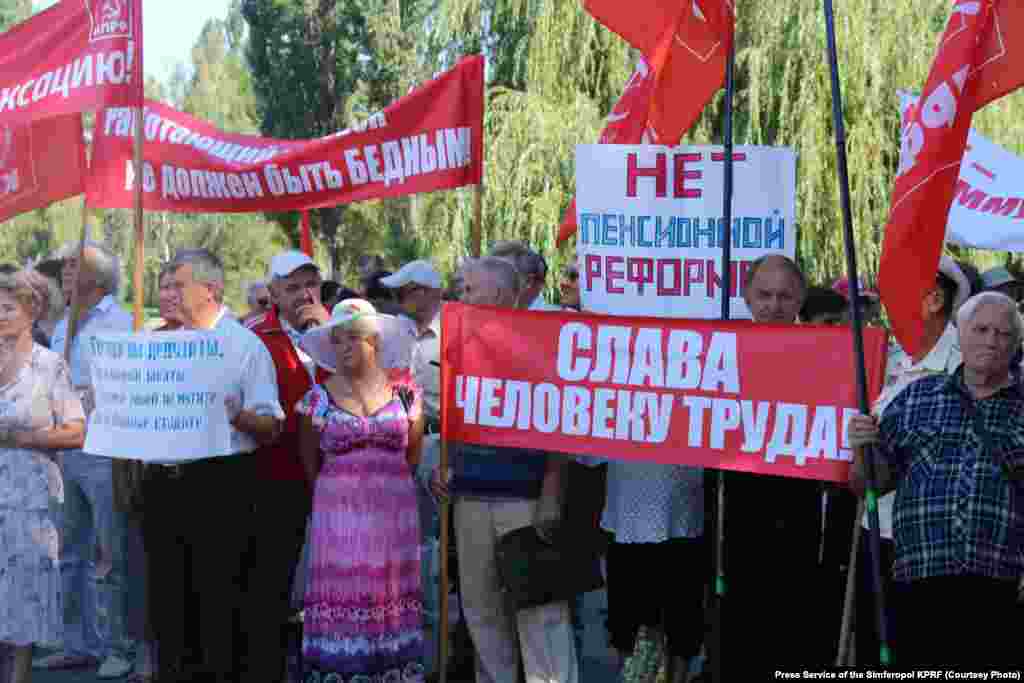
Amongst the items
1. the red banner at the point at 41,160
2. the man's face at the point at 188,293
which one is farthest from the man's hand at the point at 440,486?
the red banner at the point at 41,160

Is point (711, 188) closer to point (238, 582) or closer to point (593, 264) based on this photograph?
point (593, 264)

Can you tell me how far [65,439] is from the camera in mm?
6281

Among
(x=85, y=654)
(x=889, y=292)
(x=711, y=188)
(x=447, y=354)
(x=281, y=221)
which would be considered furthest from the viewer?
(x=281, y=221)

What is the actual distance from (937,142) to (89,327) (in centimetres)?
434

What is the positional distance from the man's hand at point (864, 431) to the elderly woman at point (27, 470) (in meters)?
3.16

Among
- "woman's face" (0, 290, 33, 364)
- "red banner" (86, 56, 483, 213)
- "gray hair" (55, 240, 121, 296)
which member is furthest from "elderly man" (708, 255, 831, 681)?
"gray hair" (55, 240, 121, 296)

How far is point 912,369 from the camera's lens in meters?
5.54

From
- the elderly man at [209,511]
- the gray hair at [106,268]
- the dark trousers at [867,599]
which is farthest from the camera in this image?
the gray hair at [106,268]

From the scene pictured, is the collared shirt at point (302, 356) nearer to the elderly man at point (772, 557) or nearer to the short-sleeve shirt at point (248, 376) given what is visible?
the short-sleeve shirt at point (248, 376)

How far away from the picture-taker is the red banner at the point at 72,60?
7055 millimetres

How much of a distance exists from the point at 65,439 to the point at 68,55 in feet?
6.43

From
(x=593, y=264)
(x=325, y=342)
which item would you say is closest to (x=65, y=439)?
(x=325, y=342)

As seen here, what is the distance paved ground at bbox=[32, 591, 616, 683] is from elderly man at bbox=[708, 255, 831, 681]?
157cm

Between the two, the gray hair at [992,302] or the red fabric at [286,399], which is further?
the red fabric at [286,399]
